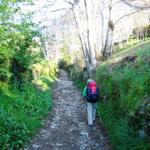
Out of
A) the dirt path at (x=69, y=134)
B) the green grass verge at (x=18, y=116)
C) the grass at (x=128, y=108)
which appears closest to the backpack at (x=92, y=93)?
the grass at (x=128, y=108)

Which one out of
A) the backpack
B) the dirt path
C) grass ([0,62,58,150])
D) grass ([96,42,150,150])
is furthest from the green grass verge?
grass ([96,42,150,150])

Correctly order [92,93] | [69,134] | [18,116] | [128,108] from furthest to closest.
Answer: [92,93]
[69,134]
[18,116]
[128,108]

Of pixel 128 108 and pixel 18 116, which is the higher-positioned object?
pixel 128 108

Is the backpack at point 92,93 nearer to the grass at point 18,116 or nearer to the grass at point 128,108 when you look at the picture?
the grass at point 128,108

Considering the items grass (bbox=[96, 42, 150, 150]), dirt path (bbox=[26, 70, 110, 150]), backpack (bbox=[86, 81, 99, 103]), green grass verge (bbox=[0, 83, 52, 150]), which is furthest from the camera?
backpack (bbox=[86, 81, 99, 103])

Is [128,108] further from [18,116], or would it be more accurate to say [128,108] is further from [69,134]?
[18,116]

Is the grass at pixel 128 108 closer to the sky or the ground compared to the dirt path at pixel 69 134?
closer to the sky

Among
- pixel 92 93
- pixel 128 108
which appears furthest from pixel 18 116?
pixel 128 108

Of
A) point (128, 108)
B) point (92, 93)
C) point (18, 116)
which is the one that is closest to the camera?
point (128, 108)

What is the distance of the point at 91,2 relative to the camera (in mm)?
22609

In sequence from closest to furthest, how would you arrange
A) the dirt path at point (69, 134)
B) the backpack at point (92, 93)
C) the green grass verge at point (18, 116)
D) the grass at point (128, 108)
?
the grass at point (128, 108)
the green grass verge at point (18, 116)
the dirt path at point (69, 134)
the backpack at point (92, 93)

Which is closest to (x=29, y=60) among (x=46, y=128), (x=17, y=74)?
(x=17, y=74)

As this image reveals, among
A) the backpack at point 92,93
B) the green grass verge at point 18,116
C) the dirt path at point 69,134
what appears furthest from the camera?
the backpack at point 92,93

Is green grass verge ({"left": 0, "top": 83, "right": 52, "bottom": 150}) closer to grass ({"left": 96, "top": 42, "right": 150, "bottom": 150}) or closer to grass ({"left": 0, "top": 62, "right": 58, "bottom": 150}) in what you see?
grass ({"left": 0, "top": 62, "right": 58, "bottom": 150})
